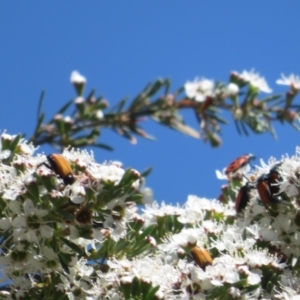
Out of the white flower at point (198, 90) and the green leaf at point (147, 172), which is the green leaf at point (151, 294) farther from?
the white flower at point (198, 90)

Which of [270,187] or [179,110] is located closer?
[270,187]

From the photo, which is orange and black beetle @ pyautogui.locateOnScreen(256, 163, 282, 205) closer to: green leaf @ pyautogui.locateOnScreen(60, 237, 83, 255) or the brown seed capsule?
the brown seed capsule

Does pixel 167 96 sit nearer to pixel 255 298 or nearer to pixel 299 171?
pixel 299 171

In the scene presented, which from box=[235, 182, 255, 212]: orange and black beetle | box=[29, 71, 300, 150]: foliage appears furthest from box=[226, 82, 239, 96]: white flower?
box=[235, 182, 255, 212]: orange and black beetle

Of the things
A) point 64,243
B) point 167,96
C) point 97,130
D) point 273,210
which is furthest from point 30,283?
point 167,96

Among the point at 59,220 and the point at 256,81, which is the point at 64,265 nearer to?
the point at 59,220

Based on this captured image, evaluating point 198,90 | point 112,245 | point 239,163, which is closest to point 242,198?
point 239,163
